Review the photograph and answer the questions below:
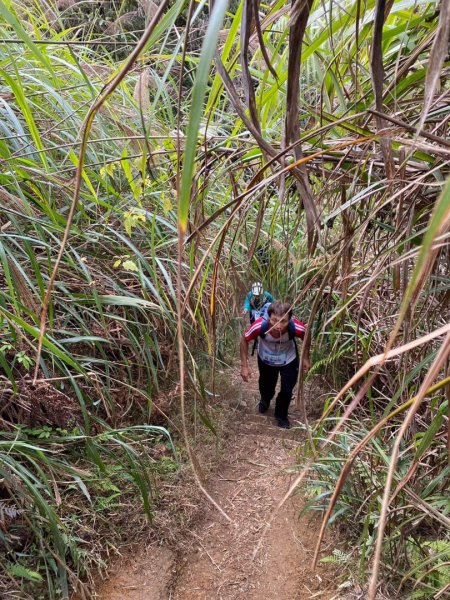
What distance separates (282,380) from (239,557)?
168 cm

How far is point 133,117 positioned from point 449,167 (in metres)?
2.29

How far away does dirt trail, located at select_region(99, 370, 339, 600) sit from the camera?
2.08m

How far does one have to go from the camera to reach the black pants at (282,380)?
381 centimetres

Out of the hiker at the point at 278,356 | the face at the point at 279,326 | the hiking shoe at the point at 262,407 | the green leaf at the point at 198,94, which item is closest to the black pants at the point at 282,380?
the hiker at the point at 278,356

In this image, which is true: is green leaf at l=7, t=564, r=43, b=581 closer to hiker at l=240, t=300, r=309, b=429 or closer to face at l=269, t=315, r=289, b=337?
face at l=269, t=315, r=289, b=337

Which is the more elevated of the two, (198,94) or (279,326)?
(198,94)

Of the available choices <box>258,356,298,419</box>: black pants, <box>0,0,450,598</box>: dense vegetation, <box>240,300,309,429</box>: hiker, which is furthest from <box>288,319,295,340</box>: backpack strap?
<box>0,0,450,598</box>: dense vegetation

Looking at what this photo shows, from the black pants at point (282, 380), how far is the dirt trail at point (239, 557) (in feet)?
2.75

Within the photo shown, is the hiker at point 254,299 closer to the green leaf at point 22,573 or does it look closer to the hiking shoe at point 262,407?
the hiking shoe at point 262,407

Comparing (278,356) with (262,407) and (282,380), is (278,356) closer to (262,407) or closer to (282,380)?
(282,380)

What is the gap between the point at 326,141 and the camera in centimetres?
98

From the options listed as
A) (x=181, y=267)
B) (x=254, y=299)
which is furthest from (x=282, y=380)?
(x=181, y=267)

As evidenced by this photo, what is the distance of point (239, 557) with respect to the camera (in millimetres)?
2348

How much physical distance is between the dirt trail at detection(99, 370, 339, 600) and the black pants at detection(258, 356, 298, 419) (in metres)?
0.84
